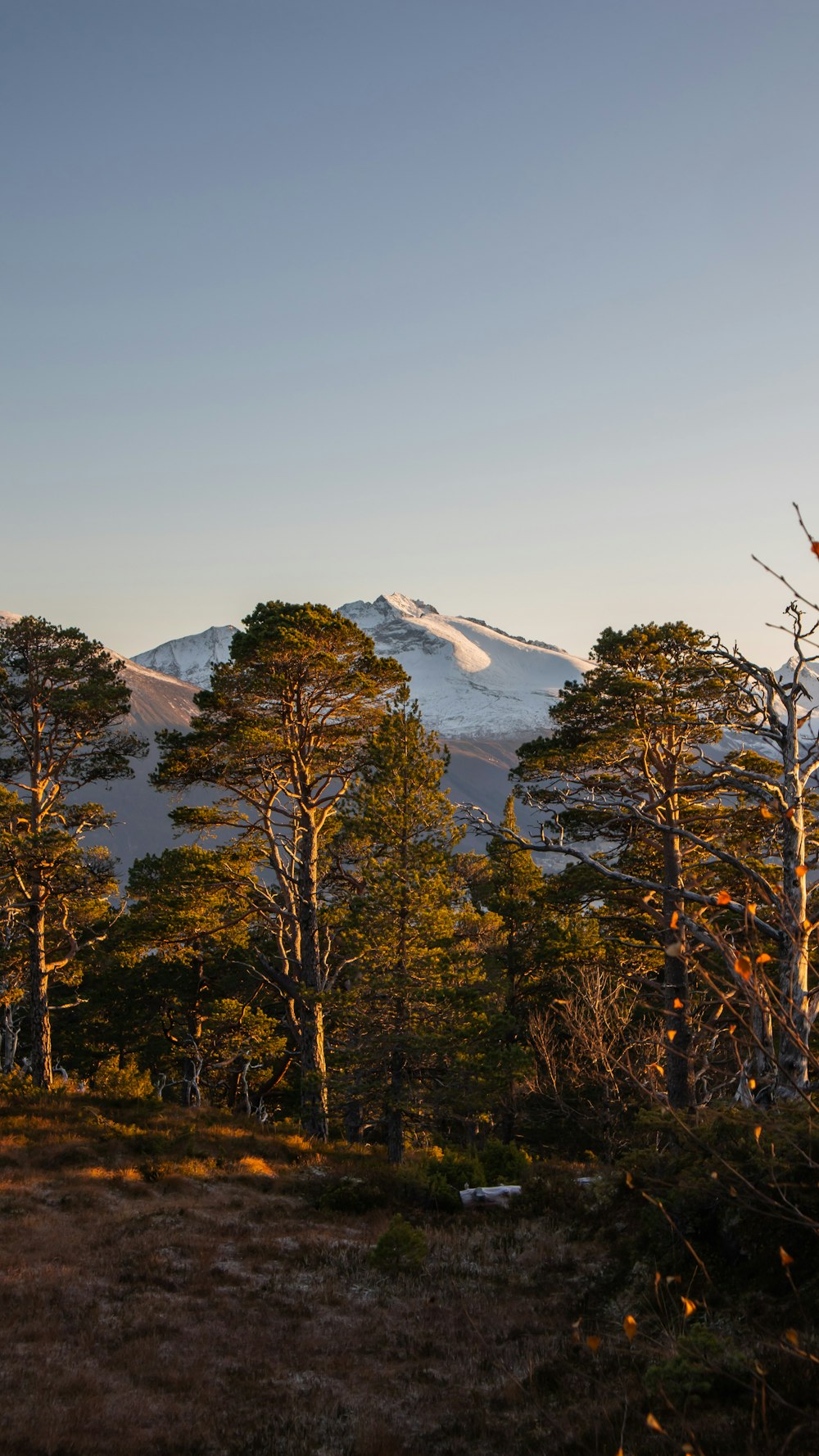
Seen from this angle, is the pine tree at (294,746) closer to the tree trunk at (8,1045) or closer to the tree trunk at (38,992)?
the tree trunk at (38,992)

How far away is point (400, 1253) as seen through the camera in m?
12.4

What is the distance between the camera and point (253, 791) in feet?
76.0

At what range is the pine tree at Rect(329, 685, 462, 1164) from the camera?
21891 millimetres

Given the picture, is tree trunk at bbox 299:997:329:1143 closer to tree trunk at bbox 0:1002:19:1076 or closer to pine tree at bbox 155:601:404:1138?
pine tree at bbox 155:601:404:1138

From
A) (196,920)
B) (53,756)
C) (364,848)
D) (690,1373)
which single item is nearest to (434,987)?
(364,848)

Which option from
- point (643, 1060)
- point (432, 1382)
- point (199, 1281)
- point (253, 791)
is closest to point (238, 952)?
point (253, 791)

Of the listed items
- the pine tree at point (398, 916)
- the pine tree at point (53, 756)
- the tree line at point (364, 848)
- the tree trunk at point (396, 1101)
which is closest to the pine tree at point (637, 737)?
the tree line at point (364, 848)

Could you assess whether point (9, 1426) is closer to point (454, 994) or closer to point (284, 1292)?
point (284, 1292)

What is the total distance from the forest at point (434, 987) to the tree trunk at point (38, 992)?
99 millimetres

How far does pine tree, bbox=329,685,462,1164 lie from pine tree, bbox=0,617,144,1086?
645 centimetres

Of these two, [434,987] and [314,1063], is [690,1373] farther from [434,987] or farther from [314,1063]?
[314,1063]

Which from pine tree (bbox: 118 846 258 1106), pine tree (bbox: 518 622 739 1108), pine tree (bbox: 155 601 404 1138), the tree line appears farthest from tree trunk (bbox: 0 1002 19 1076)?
pine tree (bbox: 518 622 739 1108)

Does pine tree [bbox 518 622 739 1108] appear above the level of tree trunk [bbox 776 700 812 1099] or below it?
above

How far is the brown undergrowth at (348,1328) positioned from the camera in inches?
264
